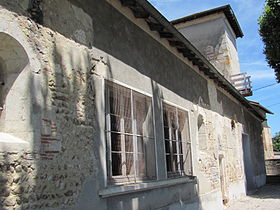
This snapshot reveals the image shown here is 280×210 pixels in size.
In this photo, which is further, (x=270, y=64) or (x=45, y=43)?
(x=270, y=64)

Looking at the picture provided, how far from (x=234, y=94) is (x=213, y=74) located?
130 inches

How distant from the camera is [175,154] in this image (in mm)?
6863

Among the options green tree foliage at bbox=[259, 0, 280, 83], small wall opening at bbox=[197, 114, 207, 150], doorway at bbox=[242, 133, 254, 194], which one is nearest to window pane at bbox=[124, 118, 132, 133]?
small wall opening at bbox=[197, 114, 207, 150]

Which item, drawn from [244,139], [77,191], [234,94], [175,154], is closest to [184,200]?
[175,154]

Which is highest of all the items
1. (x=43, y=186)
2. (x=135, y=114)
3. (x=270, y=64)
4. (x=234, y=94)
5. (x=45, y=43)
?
(x=270, y=64)

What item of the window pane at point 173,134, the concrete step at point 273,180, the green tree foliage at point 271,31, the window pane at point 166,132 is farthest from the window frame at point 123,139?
the concrete step at point 273,180

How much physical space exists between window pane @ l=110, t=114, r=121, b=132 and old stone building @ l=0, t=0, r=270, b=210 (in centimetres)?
2

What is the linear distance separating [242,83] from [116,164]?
46.6 feet

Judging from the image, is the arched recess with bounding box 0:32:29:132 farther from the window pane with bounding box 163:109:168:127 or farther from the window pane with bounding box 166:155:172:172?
the window pane with bounding box 166:155:172:172

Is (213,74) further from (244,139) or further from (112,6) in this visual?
(244,139)

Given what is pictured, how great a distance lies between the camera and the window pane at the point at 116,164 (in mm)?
4758

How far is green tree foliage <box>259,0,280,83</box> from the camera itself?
1080cm

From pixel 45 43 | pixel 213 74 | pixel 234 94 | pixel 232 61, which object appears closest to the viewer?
pixel 45 43

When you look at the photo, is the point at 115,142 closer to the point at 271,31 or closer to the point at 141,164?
the point at 141,164
